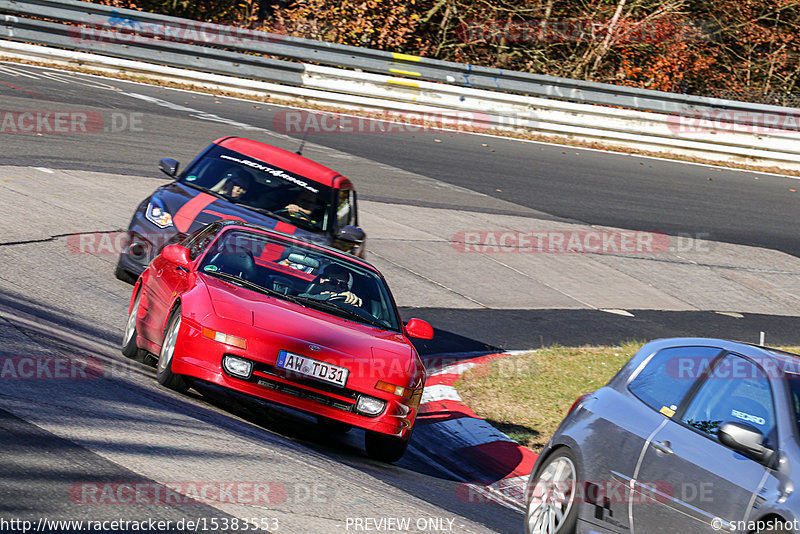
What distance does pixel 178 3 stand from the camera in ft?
91.9

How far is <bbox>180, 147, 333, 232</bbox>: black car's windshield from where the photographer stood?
37.1ft

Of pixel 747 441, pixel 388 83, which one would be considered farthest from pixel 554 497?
pixel 388 83

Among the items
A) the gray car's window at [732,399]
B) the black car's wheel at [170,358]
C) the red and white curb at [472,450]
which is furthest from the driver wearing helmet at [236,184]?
the gray car's window at [732,399]

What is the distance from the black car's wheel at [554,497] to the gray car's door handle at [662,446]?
1.90ft

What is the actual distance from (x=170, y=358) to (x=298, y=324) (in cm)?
94

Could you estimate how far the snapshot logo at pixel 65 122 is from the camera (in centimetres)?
1677

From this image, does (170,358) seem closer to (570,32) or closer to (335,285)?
(335,285)

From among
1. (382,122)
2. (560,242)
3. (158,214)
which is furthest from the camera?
(382,122)

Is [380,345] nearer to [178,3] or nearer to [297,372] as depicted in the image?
[297,372]

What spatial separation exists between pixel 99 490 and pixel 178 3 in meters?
24.9

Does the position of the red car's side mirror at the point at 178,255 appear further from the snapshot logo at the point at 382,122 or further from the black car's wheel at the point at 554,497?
the snapshot logo at the point at 382,122

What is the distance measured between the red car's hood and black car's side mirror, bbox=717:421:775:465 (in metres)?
3.03

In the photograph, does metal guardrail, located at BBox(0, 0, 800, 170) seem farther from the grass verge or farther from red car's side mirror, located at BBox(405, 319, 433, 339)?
red car's side mirror, located at BBox(405, 319, 433, 339)

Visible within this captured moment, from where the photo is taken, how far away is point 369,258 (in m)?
14.2
